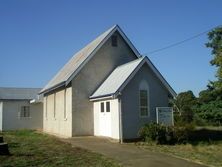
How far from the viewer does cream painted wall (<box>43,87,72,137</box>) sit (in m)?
26.8

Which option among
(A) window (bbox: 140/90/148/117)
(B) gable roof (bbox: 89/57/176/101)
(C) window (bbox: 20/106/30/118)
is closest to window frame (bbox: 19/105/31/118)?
(C) window (bbox: 20/106/30/118)

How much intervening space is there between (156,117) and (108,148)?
5417 mm

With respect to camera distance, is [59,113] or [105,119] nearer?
[105,119]

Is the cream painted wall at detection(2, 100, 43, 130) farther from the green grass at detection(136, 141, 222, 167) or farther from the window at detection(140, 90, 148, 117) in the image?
the green grass at detection(136, 141, 222, 167)

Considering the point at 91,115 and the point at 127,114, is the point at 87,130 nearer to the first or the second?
the point at 91,115

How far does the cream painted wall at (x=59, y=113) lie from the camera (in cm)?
2683

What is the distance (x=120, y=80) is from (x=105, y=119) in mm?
2967

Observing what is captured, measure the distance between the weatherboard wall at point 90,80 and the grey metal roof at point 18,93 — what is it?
16285 millimetres

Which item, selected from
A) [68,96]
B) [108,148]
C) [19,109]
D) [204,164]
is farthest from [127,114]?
[19,109]

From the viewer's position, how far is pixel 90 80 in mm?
26828

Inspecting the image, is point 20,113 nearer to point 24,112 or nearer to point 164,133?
point 24,112

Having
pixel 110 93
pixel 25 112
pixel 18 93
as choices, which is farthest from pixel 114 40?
pixel 18 93

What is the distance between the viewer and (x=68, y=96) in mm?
27047

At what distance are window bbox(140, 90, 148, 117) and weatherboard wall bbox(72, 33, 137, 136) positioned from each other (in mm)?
4763
